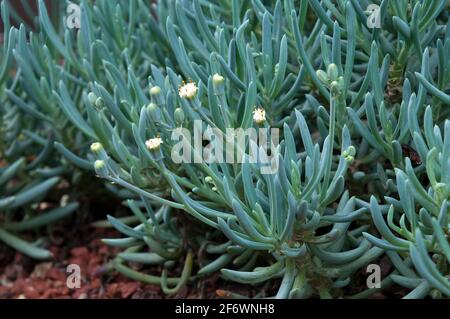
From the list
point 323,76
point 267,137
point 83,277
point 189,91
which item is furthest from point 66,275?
point 323,76

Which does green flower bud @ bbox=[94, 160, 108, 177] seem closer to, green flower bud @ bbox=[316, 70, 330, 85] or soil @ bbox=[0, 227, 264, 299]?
green flower bud @ bbox=[316, 70, 330, 85]

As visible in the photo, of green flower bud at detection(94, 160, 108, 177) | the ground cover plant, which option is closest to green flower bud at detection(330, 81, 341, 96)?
the ground cover plant

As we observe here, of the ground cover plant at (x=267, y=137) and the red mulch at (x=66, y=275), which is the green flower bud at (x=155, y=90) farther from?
the red mulch at (x=66, y=275)

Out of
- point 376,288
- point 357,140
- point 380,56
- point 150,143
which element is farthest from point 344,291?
point 150,143

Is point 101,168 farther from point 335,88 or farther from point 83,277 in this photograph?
point 83,277

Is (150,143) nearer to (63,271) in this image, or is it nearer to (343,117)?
(343,117)

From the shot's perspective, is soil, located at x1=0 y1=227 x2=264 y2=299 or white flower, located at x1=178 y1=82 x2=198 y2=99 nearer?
white flower, located at x1=178 y1=82 x2=198 y2=99

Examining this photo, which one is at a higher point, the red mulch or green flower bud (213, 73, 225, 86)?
green flower bud (213, 73, 225, 86)
